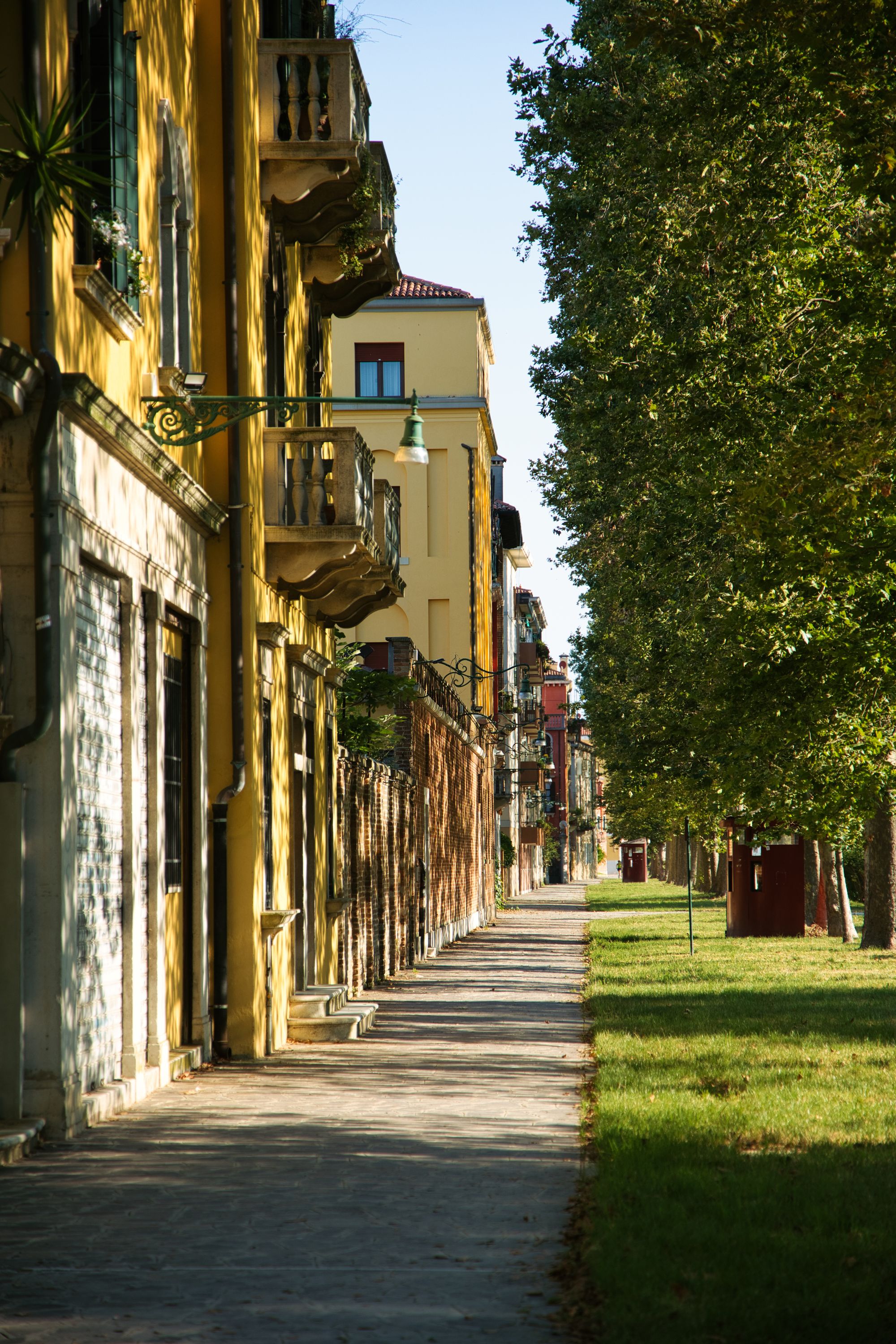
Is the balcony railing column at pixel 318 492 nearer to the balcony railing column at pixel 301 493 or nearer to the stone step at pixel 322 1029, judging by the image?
the balcony railing column at pixel 301 493

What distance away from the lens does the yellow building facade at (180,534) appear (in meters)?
8.85

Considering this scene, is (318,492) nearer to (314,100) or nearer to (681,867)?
(314,100)

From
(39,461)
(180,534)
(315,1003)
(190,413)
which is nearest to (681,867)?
(315,1003)

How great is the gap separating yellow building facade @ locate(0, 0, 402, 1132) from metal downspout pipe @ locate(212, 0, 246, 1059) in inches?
0.9

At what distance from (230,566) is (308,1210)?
7296mm

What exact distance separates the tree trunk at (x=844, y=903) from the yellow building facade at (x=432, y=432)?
1106 cm

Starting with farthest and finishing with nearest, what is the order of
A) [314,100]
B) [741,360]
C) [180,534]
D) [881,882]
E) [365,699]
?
[881,882] < [365,699] < [741,360] < [314,100] < [180,534]

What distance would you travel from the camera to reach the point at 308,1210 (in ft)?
23.5

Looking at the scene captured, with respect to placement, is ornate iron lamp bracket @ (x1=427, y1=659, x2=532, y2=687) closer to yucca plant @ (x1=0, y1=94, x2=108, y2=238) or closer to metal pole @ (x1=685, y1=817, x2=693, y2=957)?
metal pole @ (x1=685, y1=817, x2=693, y2=957)

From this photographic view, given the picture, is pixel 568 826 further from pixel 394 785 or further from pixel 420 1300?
pixel 420 1300

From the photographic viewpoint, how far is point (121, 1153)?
8.60 meters

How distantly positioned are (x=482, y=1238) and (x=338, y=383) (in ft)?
124

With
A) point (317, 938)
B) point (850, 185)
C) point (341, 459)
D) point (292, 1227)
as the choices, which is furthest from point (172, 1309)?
point (317, 938)

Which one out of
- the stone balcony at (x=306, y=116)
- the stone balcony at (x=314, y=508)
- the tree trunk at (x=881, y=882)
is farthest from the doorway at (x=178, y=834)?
the tree trunk at (x=881, y=882)
